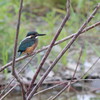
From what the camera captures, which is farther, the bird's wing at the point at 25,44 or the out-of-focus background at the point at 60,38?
the out-of-focus background at the point at 60,38

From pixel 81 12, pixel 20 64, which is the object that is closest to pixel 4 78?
pixel 20 64

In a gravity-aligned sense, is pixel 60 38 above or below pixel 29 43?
below

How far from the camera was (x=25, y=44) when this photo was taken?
3.48 m

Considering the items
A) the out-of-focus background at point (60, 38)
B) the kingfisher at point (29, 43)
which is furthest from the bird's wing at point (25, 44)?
the out-of-focus background at point (60, 38)

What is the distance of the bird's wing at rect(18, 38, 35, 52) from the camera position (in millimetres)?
3471

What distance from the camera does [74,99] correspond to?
473cm

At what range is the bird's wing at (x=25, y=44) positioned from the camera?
3.47 meters

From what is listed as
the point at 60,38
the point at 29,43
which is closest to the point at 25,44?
the point at 29,43

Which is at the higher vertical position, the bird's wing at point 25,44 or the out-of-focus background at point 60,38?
the bird's wing at point 25,44

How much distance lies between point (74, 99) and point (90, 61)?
1262mm

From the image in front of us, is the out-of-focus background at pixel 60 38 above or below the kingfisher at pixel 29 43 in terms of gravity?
below

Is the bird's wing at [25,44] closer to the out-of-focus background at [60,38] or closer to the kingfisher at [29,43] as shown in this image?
the kingfisher at [29,43]

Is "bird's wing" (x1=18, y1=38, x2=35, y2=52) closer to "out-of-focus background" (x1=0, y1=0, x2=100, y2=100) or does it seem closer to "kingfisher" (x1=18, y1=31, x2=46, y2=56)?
"kingfisher" (x1=18, y1=31, x2=46, y2=56)

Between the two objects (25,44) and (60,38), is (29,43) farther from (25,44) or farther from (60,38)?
(60,38)
